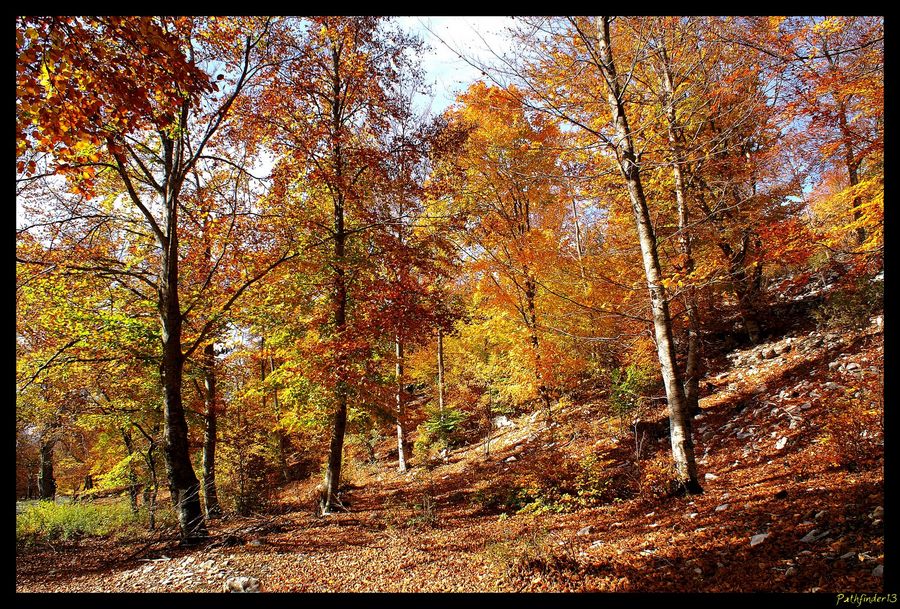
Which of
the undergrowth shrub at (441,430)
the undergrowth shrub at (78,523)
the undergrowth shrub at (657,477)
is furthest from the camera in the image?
the undergrowth shrub at (441,430)

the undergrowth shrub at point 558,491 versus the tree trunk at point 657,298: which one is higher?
the tree trunk at point 657,298

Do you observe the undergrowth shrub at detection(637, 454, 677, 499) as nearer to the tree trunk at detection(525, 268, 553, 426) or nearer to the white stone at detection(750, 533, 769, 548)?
the white stone at detection(750, 533, 769, 548)

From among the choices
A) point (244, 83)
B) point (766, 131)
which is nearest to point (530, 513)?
point (244, 83)

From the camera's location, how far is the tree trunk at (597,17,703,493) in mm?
5801

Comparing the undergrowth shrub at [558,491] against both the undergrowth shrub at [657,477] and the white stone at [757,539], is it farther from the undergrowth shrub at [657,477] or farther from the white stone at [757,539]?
the white stone at [757,539]

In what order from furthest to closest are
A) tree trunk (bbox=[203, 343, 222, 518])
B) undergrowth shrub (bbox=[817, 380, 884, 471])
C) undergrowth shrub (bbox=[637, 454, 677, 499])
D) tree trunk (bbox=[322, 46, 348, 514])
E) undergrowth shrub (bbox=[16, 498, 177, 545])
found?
tree trunk (bbox=[203, 343, 222, 518]) → undergrowth shrub (bbox=[16, 498, 177, 545]) → tree trunk (bbox=[322, 46, 348, 514]) → undergrowth shrub (bbox=[637, 454, 677, 499]) → undergrowth shrub (bbox=[817, 380, 884, 471])

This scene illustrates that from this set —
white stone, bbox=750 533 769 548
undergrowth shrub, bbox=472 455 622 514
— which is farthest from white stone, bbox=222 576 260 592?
white stone, bbox=750 533 769 548

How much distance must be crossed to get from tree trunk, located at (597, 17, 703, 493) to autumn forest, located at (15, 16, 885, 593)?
59 mm

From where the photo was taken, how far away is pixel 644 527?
5.30 metres

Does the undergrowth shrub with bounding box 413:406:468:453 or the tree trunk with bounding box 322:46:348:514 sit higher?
the tree trunk with bounding box 322:46:348:514

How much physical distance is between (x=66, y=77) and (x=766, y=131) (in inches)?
625

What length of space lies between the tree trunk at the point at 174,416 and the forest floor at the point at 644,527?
0.55 metres

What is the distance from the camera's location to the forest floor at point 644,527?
3.69m

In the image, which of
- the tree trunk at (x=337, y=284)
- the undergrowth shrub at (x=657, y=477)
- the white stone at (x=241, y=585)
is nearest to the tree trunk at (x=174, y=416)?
the white stone at (x=241, y=585)
